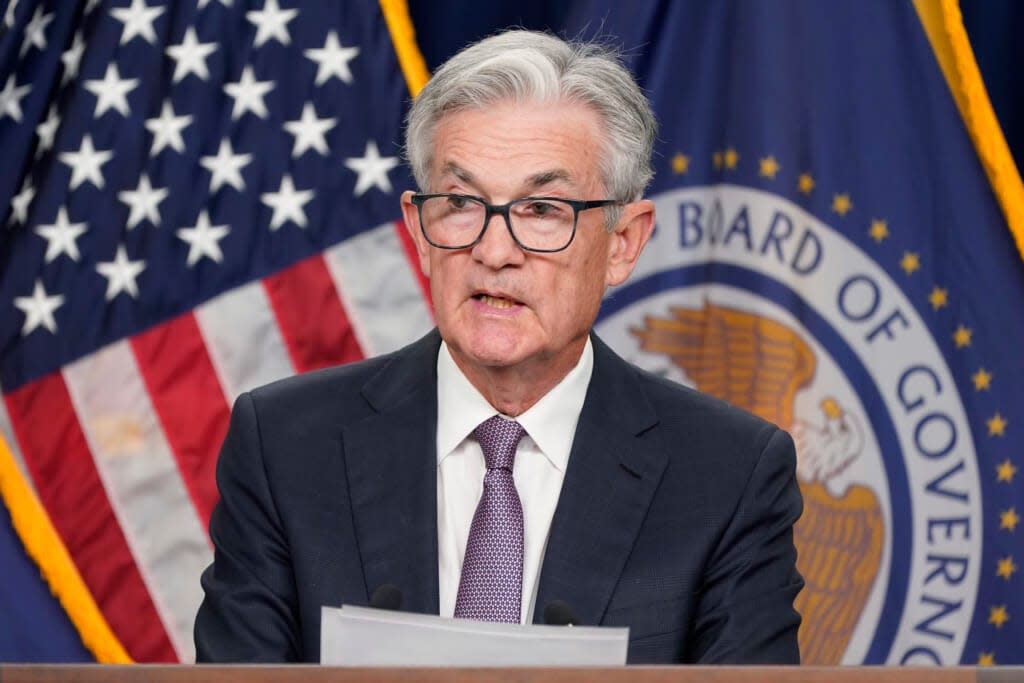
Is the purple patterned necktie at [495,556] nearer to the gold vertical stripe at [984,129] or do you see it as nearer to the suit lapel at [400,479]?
the suit lapel at [400,479]

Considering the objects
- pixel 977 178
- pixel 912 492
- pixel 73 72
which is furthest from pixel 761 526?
pixel 73 72

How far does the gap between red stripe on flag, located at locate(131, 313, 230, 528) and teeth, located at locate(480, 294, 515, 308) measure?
1.43 meters

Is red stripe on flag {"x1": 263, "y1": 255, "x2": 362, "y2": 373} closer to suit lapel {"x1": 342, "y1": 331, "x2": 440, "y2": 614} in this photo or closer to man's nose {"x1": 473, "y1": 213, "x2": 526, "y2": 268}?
suit lapel {"x1": 342, "y1": 331, "x2": 440, "y2": 614}

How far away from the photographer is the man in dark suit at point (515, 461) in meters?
1.81

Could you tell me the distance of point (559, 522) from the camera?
6.09 ft

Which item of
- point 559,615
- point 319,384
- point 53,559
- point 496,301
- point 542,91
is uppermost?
point 542,91

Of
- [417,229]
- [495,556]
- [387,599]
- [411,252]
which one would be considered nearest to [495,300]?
[417,229]

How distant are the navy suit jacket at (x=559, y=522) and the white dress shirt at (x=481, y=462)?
0.10 ft

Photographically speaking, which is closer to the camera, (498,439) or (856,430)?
(498,439)

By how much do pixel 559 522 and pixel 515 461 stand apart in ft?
0.45

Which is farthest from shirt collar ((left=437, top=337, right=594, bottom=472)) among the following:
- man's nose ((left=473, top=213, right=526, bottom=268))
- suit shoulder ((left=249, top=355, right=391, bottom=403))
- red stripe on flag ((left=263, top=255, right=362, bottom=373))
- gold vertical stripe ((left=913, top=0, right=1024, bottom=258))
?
gold vertical stripe ((left=913, top=0, right=1024, bottom=258))

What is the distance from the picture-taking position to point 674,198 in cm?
318

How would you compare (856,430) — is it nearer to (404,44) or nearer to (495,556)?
(404,44)

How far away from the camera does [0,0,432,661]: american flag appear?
10.1 ft
